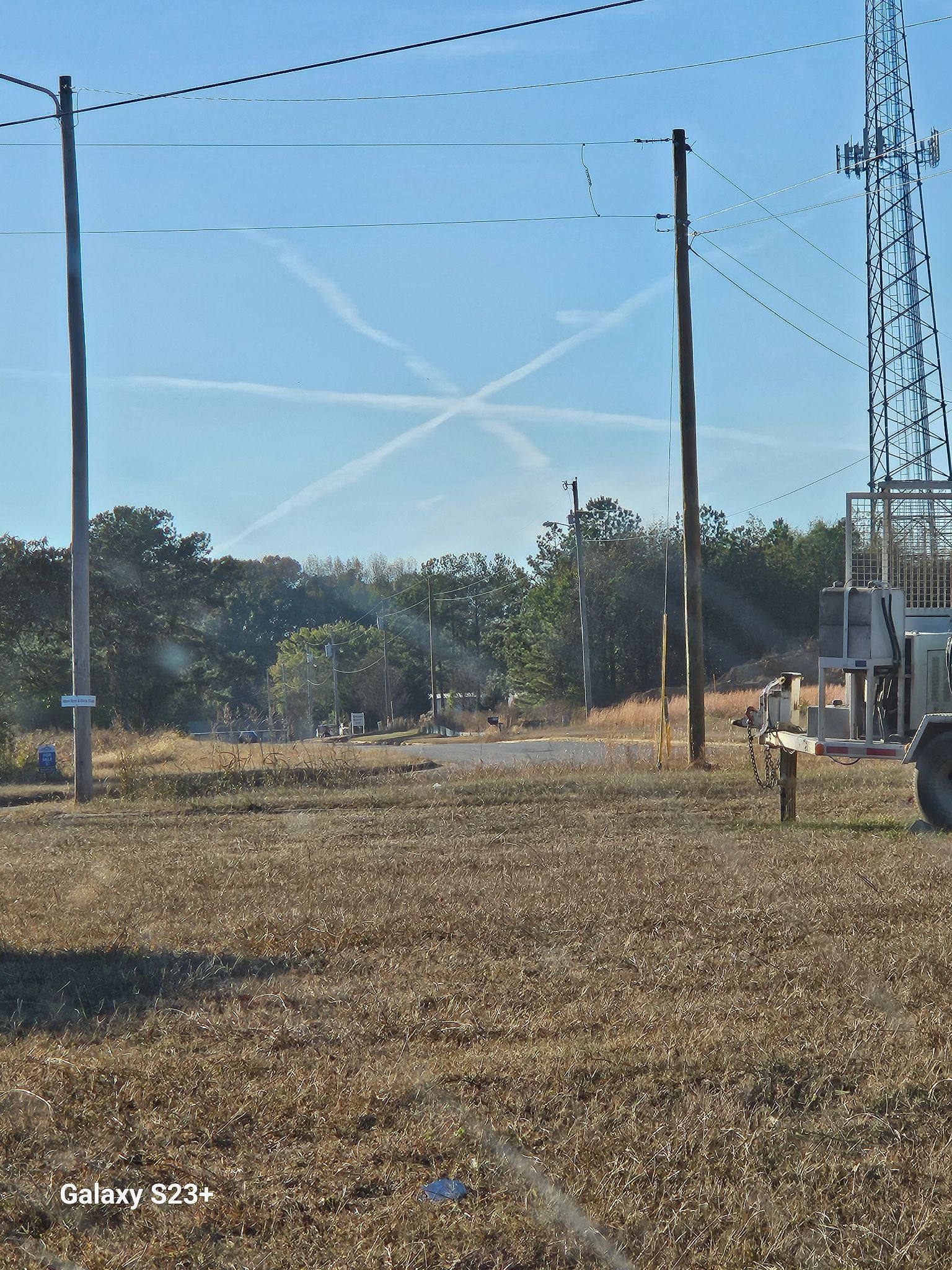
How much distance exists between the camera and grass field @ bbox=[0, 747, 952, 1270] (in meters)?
3.46

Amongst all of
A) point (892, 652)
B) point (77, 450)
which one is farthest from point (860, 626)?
point (77, 450)

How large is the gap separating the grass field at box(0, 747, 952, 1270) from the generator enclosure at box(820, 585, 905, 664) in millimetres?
2382

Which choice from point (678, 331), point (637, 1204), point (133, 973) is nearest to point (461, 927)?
point (133, 973)

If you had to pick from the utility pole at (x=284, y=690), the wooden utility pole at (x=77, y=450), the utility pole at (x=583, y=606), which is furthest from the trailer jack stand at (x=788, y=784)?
the utility pole at (x=284, y=690)

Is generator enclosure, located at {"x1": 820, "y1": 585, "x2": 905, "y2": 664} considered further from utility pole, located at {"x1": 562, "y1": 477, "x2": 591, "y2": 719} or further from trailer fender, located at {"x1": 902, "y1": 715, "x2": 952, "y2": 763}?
utility pole, located at {"x1": 562, "y1": 477, "x2": 591, "y2": 719}

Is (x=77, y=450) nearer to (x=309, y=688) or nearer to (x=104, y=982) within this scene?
(x=104, y=982)

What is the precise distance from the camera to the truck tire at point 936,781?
37.1 feet

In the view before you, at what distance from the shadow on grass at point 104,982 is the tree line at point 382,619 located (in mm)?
19349

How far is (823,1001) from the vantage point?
5.42 meters

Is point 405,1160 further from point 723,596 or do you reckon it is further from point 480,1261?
point 723,596

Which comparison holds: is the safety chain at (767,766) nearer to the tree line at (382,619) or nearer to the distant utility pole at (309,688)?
the tree line at (382,619)

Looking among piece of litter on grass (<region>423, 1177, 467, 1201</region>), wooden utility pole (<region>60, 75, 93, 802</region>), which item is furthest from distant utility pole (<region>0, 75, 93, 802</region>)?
piece of litter on grass (<region>423, 1177, 467, 1201</region>)

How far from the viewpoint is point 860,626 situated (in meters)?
11.6

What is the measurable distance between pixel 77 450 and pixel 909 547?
505 inches
